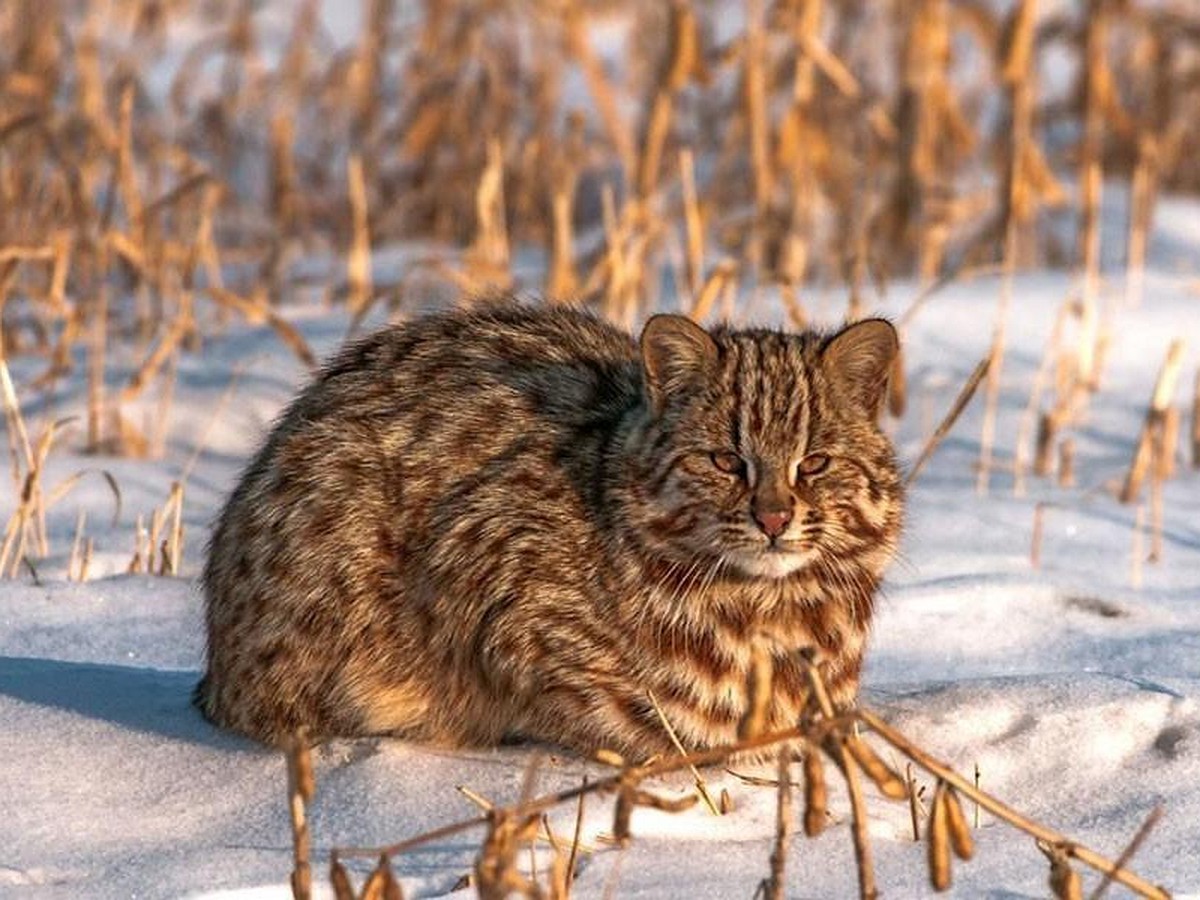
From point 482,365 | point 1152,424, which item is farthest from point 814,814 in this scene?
point 1152,424

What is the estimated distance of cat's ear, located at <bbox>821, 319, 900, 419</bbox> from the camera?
4.05 m

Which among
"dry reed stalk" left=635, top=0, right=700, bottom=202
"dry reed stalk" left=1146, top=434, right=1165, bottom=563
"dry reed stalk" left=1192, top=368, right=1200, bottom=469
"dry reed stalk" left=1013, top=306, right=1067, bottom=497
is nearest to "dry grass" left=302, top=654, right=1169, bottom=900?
"dry reed stalk" left=1146, top=434, right=1165, bottom=563

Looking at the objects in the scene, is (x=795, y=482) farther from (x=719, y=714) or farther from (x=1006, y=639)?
(x=1006, y=639)

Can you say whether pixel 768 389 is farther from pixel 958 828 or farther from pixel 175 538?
pixel 175 538

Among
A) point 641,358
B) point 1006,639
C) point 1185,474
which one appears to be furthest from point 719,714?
point 1185,474

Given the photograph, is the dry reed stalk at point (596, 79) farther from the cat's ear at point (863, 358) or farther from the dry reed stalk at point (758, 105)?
the cat's ear at point (863, 358)

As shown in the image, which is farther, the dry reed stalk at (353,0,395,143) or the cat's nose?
the dry reed stalk at (353,0,395,143)

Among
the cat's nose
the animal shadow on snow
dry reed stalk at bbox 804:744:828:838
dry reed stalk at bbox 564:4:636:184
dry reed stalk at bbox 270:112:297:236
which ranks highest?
Answer: dry reed stalk at bbox 564:4:636:184

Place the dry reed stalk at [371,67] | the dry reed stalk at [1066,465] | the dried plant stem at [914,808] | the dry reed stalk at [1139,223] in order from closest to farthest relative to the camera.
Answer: the dried plant stem at [914,808], the dry reed stalk at [1066,465], the dry reed stalk at [1139,223], the dry reed stalk at [371,67]

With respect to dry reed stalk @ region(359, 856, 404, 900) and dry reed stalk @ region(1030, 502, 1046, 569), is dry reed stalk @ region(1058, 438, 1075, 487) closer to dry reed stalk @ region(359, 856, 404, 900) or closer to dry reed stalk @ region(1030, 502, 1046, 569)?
dry reed stalk @ region(1030, 502, 1046, 569)

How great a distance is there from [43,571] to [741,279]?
12.0 feet

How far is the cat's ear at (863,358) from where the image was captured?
4047 millimetres

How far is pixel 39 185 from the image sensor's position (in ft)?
28.1

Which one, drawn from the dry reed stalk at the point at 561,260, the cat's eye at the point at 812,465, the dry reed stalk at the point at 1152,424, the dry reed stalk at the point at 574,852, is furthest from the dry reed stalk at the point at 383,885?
the dry reed stalk at the point at 561,260
